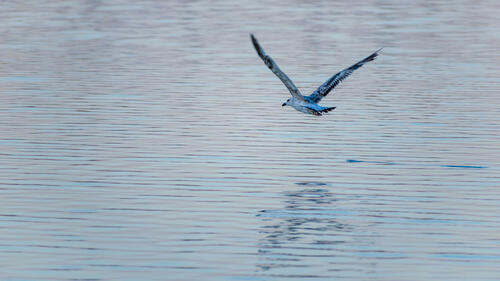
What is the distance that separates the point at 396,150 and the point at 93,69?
15.1m

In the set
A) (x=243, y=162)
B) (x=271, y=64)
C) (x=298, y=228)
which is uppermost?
(x=271, y=64)

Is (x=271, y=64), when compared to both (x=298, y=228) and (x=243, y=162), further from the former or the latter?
(x=298, y=228)

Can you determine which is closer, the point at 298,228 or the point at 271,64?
the point at 298,228

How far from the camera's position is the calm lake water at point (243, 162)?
15.6 m

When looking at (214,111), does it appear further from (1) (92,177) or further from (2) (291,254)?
(2) (291,254)

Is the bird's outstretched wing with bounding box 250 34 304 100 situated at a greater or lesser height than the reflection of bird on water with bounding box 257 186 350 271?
greater

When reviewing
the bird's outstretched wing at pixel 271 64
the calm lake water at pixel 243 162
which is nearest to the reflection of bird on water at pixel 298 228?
the calm lake water at pixel 243 162

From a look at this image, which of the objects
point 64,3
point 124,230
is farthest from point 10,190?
point 64,3

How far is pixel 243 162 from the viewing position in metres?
22.0

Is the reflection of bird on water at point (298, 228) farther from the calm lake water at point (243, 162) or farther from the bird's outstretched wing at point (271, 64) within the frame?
the bird's outstretched wing at point (271, 64)

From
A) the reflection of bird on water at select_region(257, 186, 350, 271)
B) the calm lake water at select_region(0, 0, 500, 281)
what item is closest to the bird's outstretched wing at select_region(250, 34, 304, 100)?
the calm lake water at select_region(0, 0, 500, 281)

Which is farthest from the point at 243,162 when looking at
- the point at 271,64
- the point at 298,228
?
the point at 298,228

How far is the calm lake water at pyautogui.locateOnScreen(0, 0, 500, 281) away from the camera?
51.2ft

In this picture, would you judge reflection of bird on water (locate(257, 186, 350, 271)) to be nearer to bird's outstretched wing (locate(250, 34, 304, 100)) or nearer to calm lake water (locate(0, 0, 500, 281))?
calm lake water (locate(0, 0, 500, 281))
